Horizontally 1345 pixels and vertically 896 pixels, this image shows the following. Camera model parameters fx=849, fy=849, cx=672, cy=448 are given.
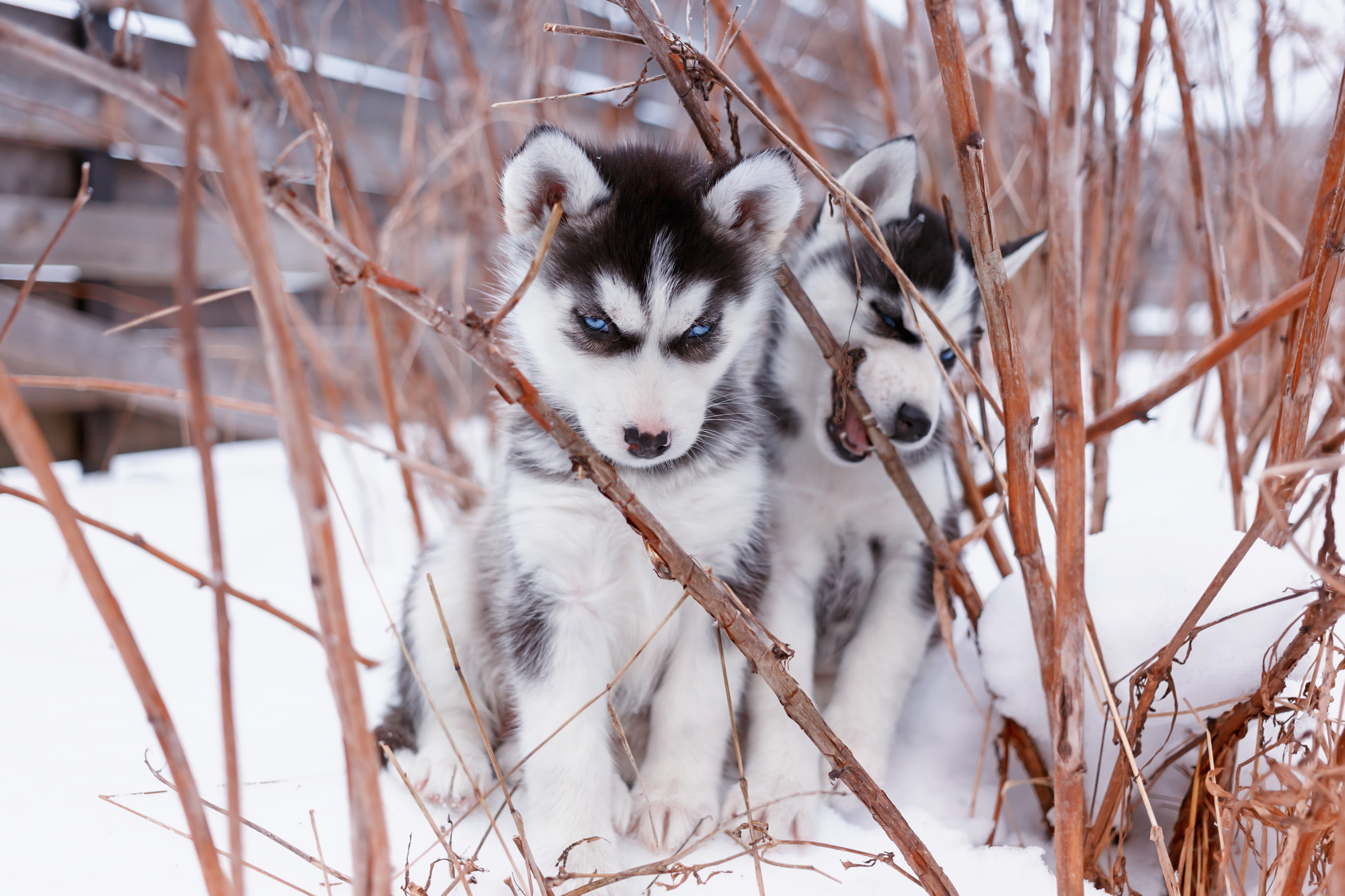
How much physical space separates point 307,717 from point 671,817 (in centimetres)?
93

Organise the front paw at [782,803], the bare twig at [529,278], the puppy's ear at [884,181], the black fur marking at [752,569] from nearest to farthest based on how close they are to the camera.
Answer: the bare twig at [529,278], the front paw at [782,803], the black fur marking at [752,569], the puppy's ear at [884,181]

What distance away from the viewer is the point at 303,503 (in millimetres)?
769

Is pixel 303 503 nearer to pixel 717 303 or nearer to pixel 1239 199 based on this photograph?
pixel 717 303

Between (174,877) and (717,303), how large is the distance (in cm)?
134

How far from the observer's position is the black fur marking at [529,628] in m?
1.63

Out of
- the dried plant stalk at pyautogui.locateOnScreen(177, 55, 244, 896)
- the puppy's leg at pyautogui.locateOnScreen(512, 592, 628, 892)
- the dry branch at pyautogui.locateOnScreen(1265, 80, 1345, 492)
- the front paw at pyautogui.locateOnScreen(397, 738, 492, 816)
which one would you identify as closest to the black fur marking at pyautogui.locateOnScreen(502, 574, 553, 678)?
the puppy's leg at pyautogui.locateOnScreen(512, 592, 628, 892)

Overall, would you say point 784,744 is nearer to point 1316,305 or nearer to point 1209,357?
point 1209,357

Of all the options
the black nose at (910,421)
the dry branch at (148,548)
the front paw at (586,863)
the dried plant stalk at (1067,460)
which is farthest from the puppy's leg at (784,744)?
the dry branch at (148,548)

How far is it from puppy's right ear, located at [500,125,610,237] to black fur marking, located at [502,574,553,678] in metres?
0.71

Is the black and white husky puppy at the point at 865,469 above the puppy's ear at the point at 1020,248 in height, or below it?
below

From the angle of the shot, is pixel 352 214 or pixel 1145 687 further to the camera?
pixel 352 214

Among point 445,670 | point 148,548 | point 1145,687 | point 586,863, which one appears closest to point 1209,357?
point 1145,687

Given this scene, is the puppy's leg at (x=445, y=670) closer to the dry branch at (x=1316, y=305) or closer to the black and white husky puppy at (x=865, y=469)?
the black and white husky puppy at (x=865, y=469)

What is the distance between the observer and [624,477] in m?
1.69
